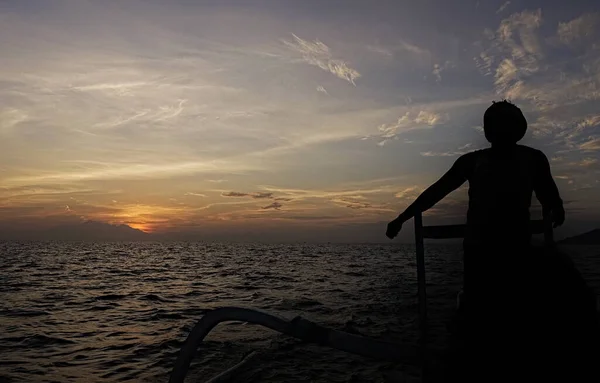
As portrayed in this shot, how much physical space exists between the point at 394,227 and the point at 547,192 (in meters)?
1.26

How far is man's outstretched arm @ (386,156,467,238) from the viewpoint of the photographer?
340cm

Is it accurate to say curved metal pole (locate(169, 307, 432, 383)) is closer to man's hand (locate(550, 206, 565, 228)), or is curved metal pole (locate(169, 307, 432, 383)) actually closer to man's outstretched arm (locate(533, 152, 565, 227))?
man's outstretched arm (locate(533, 152, 565, 227))

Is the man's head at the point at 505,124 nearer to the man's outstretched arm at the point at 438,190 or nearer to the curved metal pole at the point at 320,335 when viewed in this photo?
the man's outstretched arm at the point at 438,190

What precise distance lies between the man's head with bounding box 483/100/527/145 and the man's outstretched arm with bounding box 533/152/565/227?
26cm

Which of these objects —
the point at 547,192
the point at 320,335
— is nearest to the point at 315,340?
the point at 320,335

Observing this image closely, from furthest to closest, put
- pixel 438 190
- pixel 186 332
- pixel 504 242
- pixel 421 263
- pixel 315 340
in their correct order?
1. pixel 186 332
2. pixel 421 263
3. pixel 438 190
4. pixel 504 242
5. pixel 315 340

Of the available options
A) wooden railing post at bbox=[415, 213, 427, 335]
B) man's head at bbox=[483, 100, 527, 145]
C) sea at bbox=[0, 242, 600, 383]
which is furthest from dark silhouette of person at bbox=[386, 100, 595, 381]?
Answer: sea at bbox=[0, 242, 600, 383]

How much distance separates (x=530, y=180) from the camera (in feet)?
9.90

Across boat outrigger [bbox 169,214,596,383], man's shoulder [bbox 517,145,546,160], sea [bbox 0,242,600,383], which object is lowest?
sea [bbox 0,242,600,383]

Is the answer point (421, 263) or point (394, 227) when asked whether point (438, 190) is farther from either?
point (421, 263)

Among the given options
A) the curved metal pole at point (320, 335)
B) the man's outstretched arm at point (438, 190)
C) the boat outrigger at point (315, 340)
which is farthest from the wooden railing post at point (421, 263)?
the curved metal pole at point (320, 335)

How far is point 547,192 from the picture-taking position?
327 centimetres

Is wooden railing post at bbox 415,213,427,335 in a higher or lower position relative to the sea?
higher

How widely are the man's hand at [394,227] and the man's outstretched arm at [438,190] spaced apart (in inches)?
1.6
